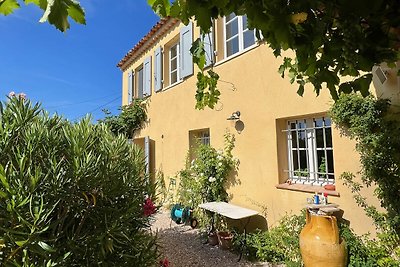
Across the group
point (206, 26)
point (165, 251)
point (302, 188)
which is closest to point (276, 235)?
point (302, 188)

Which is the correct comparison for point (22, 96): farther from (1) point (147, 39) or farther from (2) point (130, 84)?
(2) point (130, 84)

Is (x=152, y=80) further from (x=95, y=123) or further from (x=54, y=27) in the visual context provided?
(x=54, y=27)

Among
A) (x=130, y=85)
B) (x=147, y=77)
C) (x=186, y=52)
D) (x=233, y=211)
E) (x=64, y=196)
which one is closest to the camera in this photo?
(x=64, y=196)

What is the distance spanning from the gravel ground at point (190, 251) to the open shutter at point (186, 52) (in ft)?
14.8

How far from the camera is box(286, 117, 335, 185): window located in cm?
500

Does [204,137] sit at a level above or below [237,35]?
below

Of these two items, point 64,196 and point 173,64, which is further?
point 173,64

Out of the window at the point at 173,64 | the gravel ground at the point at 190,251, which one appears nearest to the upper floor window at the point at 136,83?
the window at the point at 173,64

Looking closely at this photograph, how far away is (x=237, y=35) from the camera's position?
7.18 metres

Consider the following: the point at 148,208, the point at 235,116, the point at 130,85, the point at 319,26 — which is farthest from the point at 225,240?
the point at 130,85

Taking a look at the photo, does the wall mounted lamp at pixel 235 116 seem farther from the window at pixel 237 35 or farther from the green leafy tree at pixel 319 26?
the green leafy tree at pixel 319 26

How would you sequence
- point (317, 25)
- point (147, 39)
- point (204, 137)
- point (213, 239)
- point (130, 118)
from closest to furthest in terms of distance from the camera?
1. point (317, 25)
2. point (213, 239)
3. point (204, 137)
4. point (147, 39)
5. point (130, 118)

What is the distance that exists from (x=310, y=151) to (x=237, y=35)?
11.7ft

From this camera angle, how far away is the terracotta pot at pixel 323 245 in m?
3.96
